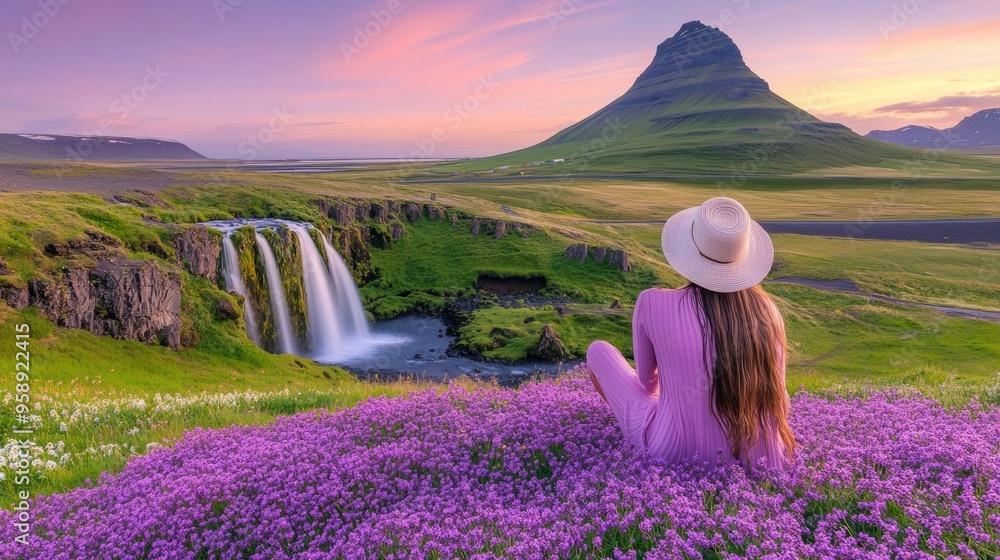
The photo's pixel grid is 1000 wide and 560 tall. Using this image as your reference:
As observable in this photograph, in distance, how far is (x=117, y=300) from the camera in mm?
24125

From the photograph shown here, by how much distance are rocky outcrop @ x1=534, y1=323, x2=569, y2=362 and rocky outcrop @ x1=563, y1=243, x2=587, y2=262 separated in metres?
21.1

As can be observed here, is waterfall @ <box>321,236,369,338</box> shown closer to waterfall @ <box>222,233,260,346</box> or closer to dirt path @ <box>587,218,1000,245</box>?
waterfall @ <box>222,233,260,346</box>

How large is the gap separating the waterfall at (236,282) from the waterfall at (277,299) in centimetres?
210

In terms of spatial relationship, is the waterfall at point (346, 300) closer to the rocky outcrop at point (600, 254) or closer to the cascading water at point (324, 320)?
the cascading water at point (324, 320)

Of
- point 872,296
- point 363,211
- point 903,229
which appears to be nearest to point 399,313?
point 363,211

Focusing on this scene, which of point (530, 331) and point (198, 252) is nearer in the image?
point (198, 252)

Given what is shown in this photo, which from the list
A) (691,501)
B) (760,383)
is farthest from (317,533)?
(760,383)

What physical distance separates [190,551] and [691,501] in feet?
14.6

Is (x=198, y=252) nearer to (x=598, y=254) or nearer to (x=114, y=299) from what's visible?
(x=114, y=299)

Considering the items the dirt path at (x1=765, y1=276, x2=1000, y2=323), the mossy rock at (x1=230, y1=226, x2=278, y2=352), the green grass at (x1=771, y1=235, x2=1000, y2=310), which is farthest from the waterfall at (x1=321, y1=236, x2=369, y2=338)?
the green grass at (x1=771, y1=235, x2=1000, y2=310)

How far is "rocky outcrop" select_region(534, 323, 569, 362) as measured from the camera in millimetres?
36844

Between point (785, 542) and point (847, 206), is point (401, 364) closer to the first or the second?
point (785, 542)

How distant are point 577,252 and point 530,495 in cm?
5291

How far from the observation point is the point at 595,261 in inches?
2253
